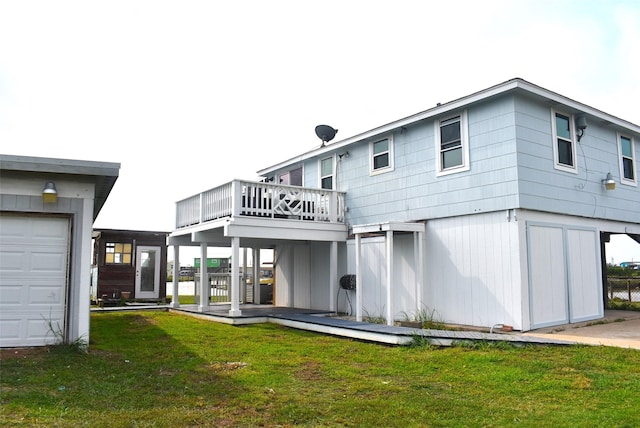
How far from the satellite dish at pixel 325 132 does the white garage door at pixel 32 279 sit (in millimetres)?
8562

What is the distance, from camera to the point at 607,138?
11.9 metres

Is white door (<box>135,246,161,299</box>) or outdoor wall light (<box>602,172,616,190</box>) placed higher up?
outdoor wall light (<box>602,172,616,190</box>)

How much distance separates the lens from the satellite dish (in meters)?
15.3

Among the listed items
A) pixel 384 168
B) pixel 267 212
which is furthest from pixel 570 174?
pixel 267 212

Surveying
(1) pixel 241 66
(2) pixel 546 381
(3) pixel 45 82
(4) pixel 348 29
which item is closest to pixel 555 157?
(4) pixel 348 29

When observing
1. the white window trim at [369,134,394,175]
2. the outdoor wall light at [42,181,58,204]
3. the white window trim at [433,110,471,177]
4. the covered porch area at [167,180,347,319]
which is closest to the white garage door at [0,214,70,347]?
the outdoor wall light at [42,181,58,204]

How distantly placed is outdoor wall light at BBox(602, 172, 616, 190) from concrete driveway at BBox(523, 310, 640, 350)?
114 inches

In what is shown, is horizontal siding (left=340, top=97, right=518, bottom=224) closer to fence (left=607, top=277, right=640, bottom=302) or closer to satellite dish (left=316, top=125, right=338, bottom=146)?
satellite dish (left=316, top=125, right=338, bottom=146)

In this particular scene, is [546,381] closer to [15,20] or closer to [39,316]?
[39,316]

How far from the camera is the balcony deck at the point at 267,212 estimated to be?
1162 cm

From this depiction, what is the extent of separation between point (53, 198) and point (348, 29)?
250 inches

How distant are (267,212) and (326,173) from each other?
123 inches

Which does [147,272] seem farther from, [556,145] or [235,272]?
[556,145]

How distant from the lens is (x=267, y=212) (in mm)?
12055
